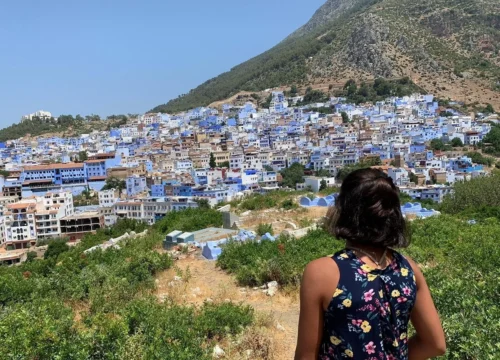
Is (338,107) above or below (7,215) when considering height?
above

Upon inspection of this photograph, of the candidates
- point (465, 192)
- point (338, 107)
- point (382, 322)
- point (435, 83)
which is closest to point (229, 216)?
point (382, 322)

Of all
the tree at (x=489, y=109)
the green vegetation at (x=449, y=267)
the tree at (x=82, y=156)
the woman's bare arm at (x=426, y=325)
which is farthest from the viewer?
the tree at (x=489, y=109)

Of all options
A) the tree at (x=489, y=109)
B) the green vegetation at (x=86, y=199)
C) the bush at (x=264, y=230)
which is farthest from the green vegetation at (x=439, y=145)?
the bush at (x=264, y=230)

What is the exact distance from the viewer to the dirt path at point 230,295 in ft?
12.7

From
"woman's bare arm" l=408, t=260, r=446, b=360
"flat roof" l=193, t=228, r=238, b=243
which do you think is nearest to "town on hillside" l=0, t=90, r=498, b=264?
"flat roof" l=193, t=228, r=238, b=243

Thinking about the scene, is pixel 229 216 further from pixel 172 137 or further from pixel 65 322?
pixel 172 137

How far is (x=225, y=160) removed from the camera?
166ft

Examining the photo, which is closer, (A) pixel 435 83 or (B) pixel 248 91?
(A) pixel 435 83

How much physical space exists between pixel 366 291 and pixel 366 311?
0.06m

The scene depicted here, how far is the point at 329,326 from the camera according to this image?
1.40m

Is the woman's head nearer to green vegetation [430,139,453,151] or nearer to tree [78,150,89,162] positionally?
green vegetation [430,139,453,151]

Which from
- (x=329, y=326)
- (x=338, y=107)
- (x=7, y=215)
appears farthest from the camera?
(x=338, y=107)

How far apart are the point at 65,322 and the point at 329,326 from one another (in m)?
2.71

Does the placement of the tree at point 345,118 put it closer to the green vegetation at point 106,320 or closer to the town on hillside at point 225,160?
the town on hillside at point 225,160
